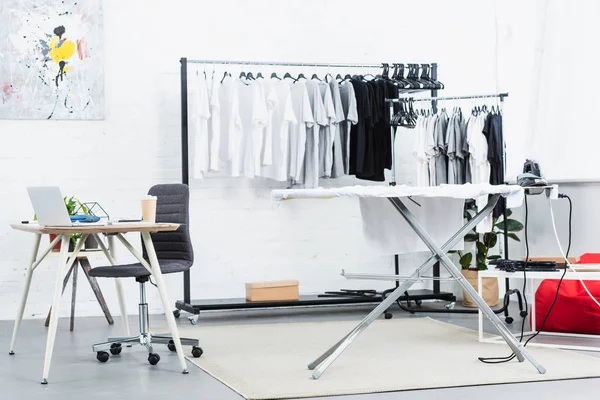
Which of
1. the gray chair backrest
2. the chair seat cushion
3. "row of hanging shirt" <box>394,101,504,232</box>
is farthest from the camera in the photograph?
"row of hanging shirt" <box>394,101,504,232</box>

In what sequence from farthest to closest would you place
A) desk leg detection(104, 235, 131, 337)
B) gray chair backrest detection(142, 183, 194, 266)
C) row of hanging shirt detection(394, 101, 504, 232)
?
row of hanging shirt detection(394, 101, 504, 232), desk leg detection(104, 235, 131, 337), gray chair backrest detection(142, 183, 194, 266)

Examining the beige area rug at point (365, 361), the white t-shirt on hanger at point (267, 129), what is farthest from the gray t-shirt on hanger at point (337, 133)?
the beige area rug at point (365, 361)

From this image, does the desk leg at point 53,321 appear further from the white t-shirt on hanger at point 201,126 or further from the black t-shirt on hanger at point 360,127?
the black t-shirt on hanger at point 360,127

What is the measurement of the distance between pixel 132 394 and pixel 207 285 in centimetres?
315

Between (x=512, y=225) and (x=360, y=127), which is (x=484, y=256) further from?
(x=360, y=127)

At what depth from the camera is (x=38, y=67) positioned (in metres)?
6.37

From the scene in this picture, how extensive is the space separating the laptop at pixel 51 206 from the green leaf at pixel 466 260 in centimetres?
350

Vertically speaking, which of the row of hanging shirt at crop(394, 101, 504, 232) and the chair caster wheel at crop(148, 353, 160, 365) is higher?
the row of hanging shirt at crop(394, 101, 504, 232)

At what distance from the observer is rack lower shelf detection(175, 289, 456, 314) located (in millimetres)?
6077

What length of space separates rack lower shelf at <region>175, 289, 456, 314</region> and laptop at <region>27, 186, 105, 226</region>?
6.69ft

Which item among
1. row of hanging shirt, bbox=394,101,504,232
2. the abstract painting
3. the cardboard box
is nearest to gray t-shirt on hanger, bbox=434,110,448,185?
row of hanging shirt, bbox=394,101,504,232

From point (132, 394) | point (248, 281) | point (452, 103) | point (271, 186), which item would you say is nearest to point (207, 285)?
point (248, 281)

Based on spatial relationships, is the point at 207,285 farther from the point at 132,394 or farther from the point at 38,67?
the point at 132,394

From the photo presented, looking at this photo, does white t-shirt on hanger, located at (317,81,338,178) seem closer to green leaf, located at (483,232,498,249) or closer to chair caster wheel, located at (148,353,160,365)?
green leaf, located at (483,232,498,249)
